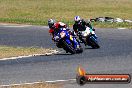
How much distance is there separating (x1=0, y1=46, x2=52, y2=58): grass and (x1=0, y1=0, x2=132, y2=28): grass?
1429 centimetres

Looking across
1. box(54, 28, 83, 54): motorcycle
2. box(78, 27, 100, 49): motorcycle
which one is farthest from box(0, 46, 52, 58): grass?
box(78, 27, 100, 49): motorcycle

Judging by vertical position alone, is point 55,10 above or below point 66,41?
below

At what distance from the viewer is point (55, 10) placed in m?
52.8

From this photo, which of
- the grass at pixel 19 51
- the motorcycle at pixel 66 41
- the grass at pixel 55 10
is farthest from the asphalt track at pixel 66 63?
the grass at pixel 55 10

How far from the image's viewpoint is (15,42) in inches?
1181

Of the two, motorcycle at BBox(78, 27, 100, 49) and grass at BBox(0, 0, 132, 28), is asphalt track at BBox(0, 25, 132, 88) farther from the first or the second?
grass at BBox(0, 0, 132, 28)

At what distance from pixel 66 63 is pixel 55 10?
32.2 m

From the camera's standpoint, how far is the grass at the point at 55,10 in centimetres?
4543

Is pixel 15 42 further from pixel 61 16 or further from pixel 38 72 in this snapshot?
pixel 61 16

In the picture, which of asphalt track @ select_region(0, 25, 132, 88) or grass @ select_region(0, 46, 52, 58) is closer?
asphalt track @ select_region(0, 25, 132, 88)

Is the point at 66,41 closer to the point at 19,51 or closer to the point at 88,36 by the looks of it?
the point at 19,51

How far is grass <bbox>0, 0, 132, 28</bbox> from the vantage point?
4543cm

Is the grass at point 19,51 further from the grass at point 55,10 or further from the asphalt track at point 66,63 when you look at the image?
the grass at point 55,10

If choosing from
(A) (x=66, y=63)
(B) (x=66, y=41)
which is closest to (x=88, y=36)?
(B) (x=66, y=41)
